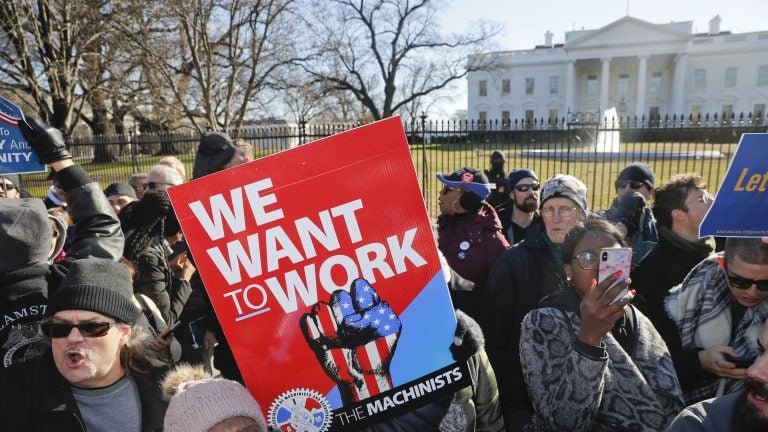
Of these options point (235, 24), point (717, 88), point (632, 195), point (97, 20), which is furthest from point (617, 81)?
point (632, 195)

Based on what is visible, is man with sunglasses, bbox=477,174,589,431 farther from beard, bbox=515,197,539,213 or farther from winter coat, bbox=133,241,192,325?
winter coat, bbox=133,241,192,325

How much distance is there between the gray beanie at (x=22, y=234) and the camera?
204 centimetres

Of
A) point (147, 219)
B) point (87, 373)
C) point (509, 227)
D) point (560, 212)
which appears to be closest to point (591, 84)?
point (509, 227)

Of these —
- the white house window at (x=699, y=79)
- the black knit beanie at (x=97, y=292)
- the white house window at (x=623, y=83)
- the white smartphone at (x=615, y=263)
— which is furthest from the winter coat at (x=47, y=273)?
the white house window at (x=699, y=79)

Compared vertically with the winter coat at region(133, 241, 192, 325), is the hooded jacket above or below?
above

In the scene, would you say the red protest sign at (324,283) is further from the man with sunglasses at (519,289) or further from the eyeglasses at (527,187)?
the eyeglasses at (527,187)

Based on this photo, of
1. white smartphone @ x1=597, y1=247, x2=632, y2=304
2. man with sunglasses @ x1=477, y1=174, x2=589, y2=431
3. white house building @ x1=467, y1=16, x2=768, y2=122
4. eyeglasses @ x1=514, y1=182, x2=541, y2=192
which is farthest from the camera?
white house building @ x1=467, y1=16, x2=768, y2=122

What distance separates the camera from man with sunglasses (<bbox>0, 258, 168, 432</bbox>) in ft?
5.59

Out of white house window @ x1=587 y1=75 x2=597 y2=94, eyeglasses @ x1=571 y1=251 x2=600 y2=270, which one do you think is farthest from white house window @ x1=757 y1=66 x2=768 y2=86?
eyeglasses @ x1=571 y1=251 x2=600 y2=270

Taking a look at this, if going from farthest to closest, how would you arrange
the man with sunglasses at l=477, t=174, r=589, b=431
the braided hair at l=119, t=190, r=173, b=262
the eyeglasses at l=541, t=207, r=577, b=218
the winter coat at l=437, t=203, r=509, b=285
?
the winter coat at l=437, t=203, r=509, b=285 < the braided hair at l=119, t=190, r=173, b=262 < the eyeglasses at l=541, t=207, r=577, b=218 < the man with sunglasses at l=477, t=174, r=589, b=431

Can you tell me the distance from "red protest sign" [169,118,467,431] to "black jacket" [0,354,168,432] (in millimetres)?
726

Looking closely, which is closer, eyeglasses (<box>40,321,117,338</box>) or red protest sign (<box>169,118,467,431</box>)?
red protest sign (<box>169,118,467,431</box>)

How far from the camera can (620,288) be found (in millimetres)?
1614

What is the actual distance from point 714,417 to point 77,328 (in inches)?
82.8
